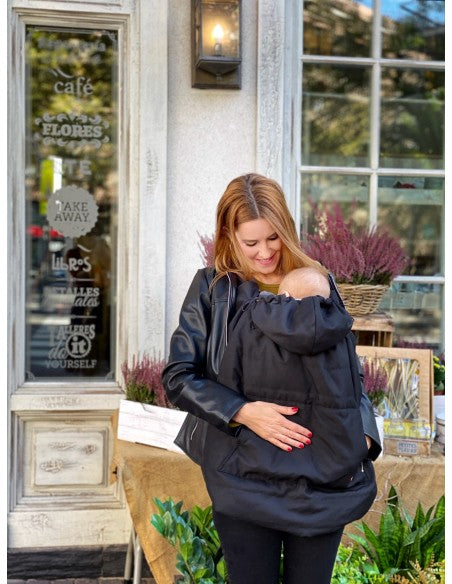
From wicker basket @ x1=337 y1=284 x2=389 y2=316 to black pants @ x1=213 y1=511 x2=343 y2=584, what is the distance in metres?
1.47

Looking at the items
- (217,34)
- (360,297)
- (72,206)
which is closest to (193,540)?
(360,297)

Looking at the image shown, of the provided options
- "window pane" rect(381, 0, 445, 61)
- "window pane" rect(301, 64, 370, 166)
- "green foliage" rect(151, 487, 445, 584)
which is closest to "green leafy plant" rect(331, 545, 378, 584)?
"green foliage" rect(151, 487, 445, 584)

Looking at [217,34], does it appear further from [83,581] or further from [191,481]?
[83,581]

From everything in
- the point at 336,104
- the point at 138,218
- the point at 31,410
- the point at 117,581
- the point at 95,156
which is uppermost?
the point at 336,104

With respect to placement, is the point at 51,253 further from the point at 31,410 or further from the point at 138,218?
the point at 31,410

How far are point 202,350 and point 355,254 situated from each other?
1.32 meters

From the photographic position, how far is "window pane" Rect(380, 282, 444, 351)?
4449mm

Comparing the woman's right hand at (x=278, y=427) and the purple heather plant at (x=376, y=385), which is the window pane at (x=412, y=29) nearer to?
the purple heather plant at (x=376, y=385)

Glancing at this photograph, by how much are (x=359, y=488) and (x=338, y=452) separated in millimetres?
153

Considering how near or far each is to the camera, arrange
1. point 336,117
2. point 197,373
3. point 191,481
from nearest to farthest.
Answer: point 197,373 → point 191,481 → point 336,117

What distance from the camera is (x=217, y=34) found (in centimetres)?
383
